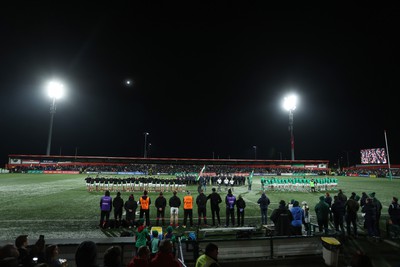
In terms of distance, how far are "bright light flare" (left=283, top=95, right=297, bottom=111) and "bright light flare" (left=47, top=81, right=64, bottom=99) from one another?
4440 cm

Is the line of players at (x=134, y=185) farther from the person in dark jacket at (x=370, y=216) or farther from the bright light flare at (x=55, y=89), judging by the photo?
the bright light flare at (x=55, y=89)

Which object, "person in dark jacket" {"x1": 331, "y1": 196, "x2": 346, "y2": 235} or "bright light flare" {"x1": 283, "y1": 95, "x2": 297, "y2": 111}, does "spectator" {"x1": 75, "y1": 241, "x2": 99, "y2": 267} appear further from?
"bright light flare" {"x1": 283, "y1": 95, "x2": 297, "y2": 111}

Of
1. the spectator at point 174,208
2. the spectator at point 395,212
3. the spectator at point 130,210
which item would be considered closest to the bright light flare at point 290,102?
the spectator at point 395,212

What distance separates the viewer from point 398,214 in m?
11.0

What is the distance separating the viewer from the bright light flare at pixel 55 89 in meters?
48.0

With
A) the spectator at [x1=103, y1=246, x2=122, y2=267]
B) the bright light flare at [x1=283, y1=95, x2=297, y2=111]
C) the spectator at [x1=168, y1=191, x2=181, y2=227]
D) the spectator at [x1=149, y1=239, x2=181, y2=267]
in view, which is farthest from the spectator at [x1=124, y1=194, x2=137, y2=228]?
the bright light flare at [x1=283, y1=95, x2=297, y2=111]

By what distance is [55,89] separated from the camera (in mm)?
48312

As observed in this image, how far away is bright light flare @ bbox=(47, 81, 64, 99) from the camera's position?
157ft

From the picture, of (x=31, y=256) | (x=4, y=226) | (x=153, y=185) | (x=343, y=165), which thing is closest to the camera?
(x=31, y=256)

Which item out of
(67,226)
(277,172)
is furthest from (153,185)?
(277,172)

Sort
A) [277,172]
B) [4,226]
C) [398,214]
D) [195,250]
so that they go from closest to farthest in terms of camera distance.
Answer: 1. [195,250]
2. [398,214]
3. [4,226]
4. [277,172]

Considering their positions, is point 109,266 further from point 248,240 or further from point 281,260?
point 281,260

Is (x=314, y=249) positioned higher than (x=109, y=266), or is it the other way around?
(x=109, y=266)

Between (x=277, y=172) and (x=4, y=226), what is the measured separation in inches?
2392
